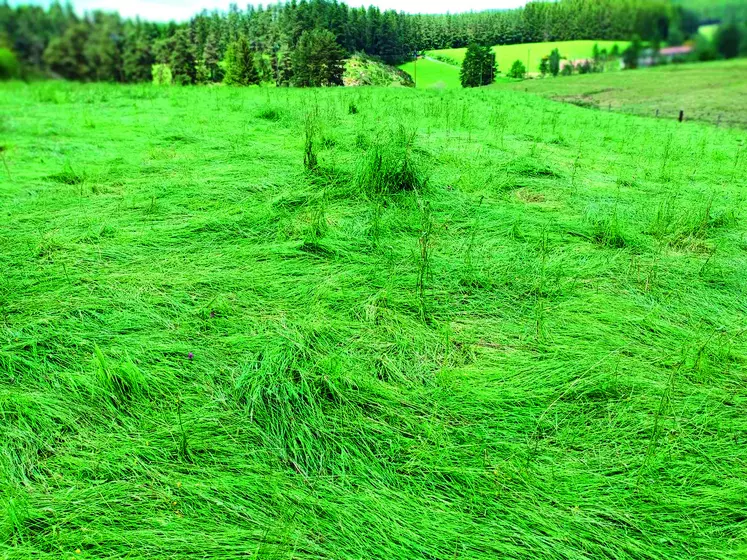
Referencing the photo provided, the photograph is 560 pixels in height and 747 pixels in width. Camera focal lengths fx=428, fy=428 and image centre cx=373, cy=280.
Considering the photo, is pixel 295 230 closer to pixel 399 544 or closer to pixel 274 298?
pixel 274 298

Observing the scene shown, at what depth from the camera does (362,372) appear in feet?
6.30

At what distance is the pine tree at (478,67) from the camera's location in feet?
37.4

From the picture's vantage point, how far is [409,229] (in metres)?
3.48

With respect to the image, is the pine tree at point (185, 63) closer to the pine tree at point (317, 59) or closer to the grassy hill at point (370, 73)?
the pine tree at point (317, 59)

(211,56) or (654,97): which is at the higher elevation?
(211,56)

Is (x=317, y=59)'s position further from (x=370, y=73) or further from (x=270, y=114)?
(x=270, y=114)

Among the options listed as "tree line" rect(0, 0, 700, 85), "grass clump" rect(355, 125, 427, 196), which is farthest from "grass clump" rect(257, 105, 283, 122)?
"grass clump" rect(355, 125, 427, 196)

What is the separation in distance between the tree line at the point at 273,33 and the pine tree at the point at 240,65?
1.2 inches

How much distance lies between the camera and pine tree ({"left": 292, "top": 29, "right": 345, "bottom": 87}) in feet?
32.9

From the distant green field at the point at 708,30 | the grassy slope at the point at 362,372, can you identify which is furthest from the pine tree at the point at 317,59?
the distant green field at the point at 708,30

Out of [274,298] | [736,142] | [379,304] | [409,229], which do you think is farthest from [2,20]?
[736,142]

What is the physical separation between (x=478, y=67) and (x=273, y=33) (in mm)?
6001

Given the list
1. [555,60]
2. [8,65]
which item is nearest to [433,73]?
[555,60]

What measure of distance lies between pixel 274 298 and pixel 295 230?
984 mm
